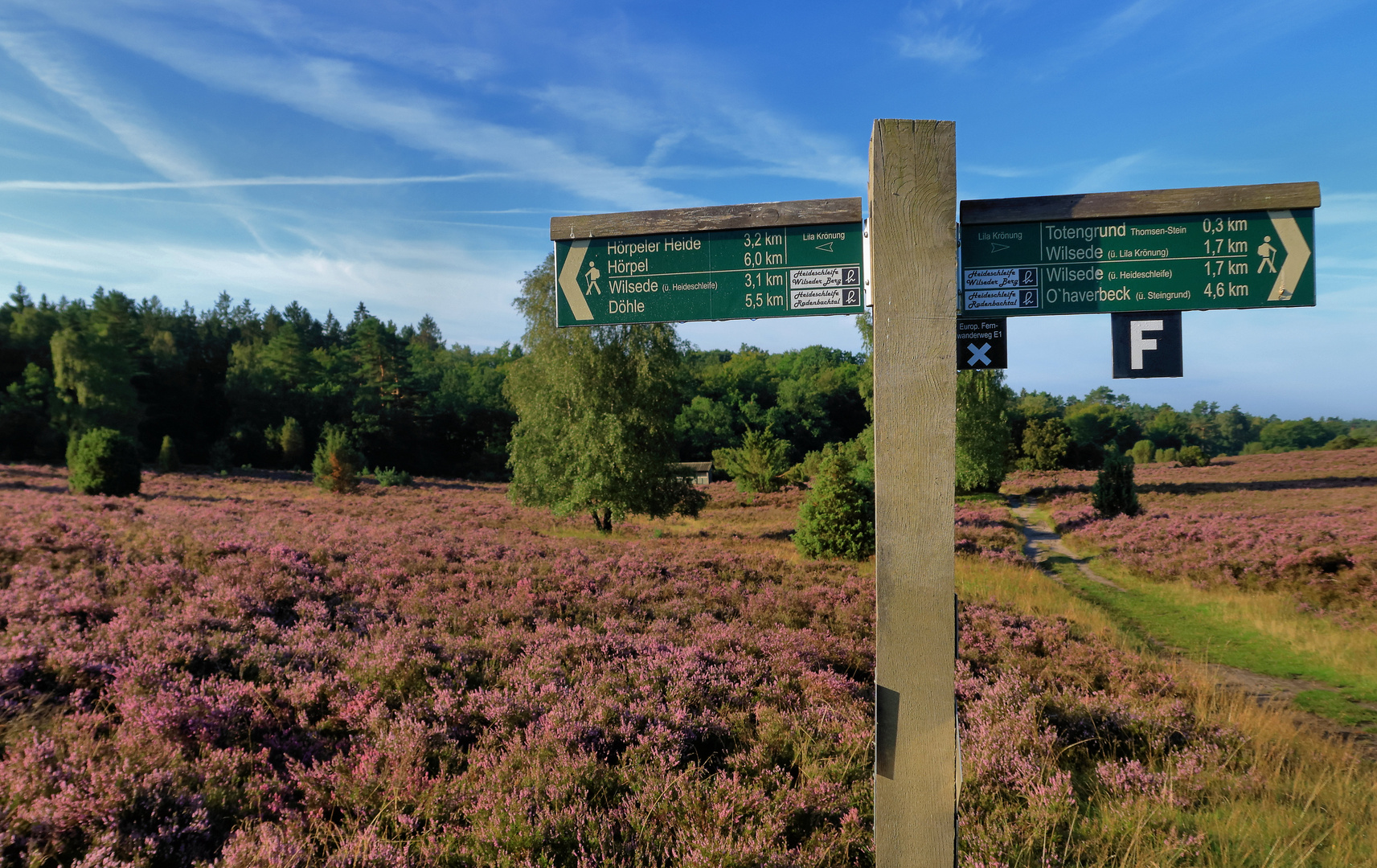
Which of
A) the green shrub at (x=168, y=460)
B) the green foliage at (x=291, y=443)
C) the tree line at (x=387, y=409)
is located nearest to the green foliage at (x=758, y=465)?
the tree line at (x=387, y=409)

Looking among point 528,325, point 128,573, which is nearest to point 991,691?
point 128,573

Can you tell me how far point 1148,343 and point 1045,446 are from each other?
61.5 m

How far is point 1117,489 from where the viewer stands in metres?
23.1

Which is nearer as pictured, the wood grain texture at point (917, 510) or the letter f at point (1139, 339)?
the wood grain texture at point (917, 510)

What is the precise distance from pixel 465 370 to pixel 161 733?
85.5 meters

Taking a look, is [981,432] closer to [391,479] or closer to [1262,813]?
[1262,813]

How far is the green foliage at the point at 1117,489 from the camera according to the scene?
902 inches

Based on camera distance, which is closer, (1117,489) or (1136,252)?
(1136,252)

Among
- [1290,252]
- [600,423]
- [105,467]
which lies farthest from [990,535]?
[105,467]

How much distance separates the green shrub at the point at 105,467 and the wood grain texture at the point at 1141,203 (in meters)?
28.4

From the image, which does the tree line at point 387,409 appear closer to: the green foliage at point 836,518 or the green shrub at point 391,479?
the green shrub at point 391,479

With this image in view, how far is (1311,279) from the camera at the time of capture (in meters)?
2.48

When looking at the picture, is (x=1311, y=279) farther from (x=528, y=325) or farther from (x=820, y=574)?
(x=528, y=325)

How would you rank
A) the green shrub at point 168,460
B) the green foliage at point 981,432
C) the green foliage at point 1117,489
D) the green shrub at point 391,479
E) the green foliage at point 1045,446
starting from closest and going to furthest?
the green foliage at point 1117,489, the green foliage at point 981,432, the green shrub at point 391,479, the green shrub at point 168,460, the green foliage at point 1045,446
